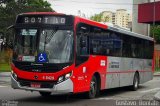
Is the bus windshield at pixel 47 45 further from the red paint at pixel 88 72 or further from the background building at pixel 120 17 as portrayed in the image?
the background building at pixel 120 17

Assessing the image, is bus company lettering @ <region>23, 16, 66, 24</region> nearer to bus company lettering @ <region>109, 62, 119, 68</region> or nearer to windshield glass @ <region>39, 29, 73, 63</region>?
windshield glass @ <region>39, 29, 73, 63</region>

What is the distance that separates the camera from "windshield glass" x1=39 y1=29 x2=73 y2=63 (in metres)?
15.6

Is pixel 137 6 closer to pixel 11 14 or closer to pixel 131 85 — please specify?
pixel 11 14

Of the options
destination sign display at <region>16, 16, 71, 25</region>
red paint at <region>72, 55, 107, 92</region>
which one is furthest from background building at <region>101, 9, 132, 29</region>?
destination sign display at <region>16, 16, 71, 25</region>

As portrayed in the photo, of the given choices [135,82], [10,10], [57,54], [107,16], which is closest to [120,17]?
[107,16]

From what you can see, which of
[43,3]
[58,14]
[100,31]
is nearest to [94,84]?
[100,31]

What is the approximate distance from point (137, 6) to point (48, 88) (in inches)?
1729

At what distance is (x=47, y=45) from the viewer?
15.8 metres

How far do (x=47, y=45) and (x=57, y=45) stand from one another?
34cm

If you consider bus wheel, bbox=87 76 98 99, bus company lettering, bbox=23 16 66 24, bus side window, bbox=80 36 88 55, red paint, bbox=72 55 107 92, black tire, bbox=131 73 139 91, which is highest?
bus company lettering, bbox=23 16 66 24

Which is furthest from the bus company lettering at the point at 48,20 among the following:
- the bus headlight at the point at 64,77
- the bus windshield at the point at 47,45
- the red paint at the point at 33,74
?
the bus headlight at the point at 64,77

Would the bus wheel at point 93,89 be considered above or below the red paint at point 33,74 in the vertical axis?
below

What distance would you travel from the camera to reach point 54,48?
15.7 m

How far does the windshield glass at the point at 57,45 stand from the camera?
1564 centimetres
